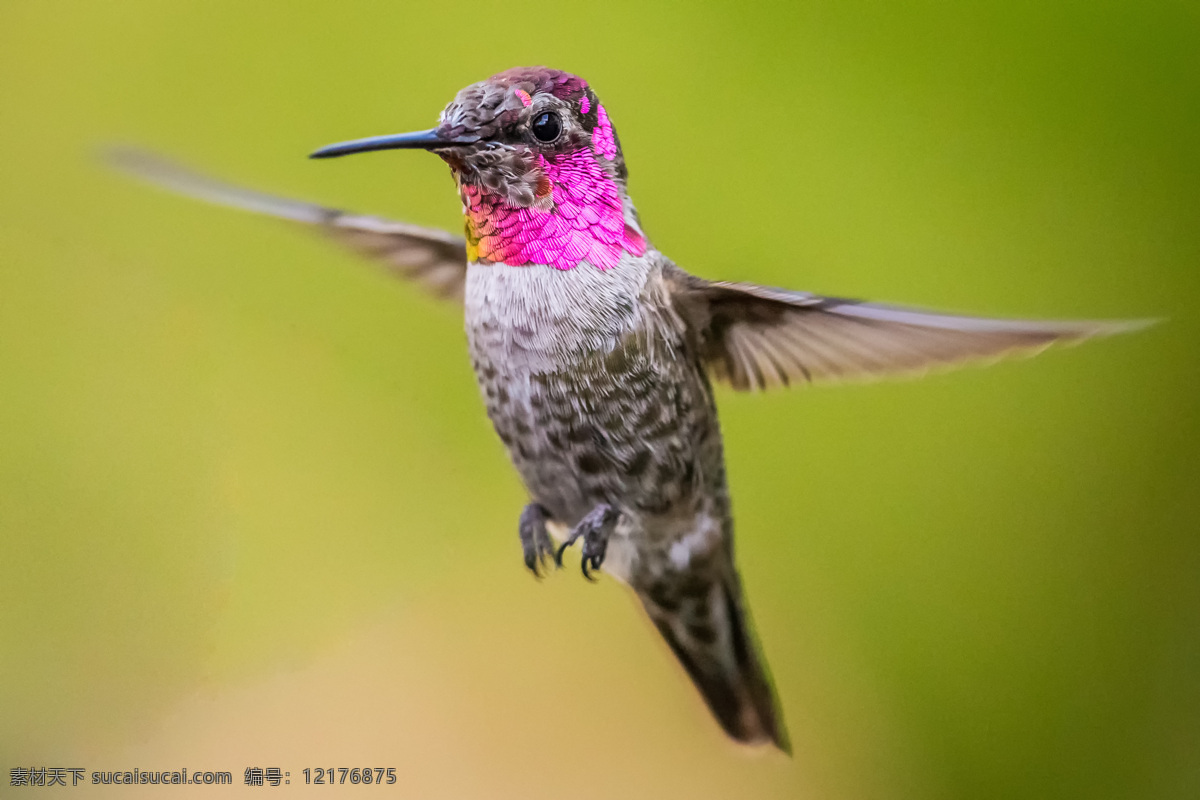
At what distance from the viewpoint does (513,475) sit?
88cm

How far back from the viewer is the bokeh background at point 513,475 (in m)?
0.81

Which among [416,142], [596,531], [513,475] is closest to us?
[416,142]

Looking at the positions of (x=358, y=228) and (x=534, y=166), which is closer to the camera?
(x=534, y=166)

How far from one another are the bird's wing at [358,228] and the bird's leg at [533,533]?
22cm

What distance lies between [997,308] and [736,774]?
24.9 inches

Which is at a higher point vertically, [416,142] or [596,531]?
[416,142]

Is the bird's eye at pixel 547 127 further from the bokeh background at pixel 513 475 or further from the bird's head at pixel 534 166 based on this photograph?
the bokeh background at pixel 513 475

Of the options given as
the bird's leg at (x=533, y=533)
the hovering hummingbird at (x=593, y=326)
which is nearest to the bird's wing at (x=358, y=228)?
the hovering hummingbird at (x=593, y=326)

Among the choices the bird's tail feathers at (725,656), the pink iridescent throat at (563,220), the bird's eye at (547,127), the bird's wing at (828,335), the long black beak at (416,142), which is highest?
the bird's eye at (547,127)

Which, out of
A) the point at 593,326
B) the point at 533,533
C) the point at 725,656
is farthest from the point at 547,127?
the point at 725,656

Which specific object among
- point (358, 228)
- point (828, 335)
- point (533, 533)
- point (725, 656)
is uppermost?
point (358, 228)

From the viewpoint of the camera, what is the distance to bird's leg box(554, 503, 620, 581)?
2.39ft

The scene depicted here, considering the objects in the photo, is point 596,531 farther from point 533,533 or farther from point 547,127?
point 547,127

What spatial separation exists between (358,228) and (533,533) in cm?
32
